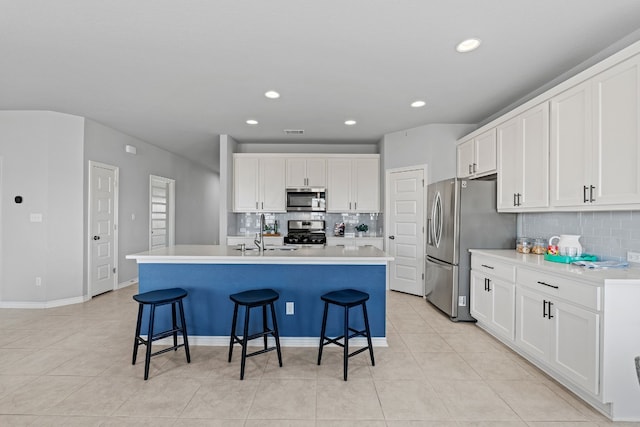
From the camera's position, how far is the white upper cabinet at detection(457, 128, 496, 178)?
12.6 feet

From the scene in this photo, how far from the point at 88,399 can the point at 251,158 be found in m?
4.31

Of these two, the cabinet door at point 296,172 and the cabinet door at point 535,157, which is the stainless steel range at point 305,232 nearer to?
the cabinet door at point 296,172

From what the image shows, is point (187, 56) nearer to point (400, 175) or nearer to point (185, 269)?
point (185, 269)

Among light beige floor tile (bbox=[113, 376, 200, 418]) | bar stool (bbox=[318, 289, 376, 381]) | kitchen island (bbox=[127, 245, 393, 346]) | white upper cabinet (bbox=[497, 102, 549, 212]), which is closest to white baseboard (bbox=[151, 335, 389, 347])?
kitchen island (bbox=[127, 245, 393, 346])

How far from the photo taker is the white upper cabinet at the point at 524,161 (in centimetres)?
296

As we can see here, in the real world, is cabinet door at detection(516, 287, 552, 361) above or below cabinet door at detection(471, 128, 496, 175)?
below

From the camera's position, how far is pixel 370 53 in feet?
8.99

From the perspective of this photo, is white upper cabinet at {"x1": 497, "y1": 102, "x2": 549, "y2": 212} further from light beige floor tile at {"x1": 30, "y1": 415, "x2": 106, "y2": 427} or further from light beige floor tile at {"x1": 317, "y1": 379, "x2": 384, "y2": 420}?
light beige floor tile at {"x1": 30, "y1": 415, "x2": 106, "y2": 427}

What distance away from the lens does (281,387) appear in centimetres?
237

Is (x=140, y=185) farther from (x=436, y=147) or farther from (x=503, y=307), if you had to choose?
(x=503, y=307)

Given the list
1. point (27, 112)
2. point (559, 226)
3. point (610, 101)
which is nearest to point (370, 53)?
point (610, 101)

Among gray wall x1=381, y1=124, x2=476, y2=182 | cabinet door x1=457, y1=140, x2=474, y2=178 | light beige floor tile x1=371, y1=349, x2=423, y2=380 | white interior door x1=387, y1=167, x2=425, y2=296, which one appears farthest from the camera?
white interior door x1=387, y1=167, x2=425, y2=296

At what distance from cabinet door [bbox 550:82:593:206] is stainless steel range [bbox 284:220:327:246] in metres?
3.69

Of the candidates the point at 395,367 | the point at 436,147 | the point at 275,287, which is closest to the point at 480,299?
the point at 395,367
